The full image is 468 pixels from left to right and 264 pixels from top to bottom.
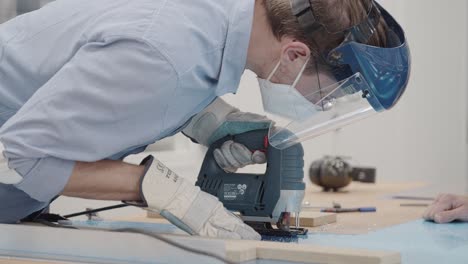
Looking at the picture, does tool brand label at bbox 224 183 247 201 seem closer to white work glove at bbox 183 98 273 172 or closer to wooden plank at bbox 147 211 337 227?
white work glove at bbox 183 98 273 172

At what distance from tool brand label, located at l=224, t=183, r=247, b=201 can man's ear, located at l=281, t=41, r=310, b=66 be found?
332 millimetres

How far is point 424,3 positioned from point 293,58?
3835 mm

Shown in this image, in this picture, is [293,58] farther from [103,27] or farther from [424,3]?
[424,3]

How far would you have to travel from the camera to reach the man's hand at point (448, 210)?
7.09ft

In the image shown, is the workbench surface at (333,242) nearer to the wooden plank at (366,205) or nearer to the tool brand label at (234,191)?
the wooden plank at (366,205)

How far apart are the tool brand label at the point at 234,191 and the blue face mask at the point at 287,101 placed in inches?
8.0

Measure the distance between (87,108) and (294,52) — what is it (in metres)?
0.52

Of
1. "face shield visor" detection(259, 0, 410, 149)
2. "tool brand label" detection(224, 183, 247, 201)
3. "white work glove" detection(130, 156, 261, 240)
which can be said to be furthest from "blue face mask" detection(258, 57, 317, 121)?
"white work glove" detection(130, 156, 261, 240)

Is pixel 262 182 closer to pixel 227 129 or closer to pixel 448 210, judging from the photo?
pixel 227 129

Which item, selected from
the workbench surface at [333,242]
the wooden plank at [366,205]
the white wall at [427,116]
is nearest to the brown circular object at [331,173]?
the wooden plank at [366,205]

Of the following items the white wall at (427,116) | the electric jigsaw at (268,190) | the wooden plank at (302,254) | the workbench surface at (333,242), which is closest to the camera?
the wooden plank at (302,254)

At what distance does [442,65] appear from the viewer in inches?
217

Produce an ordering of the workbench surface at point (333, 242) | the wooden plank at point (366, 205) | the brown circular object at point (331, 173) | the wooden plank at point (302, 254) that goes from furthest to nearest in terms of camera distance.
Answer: the brown circular object at point (331, 173)
the wooden plank at point (366, 205)
the workbench surface at point (333, 242)
the wooden plank at point (302, 254)

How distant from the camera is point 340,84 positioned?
1775 mm
